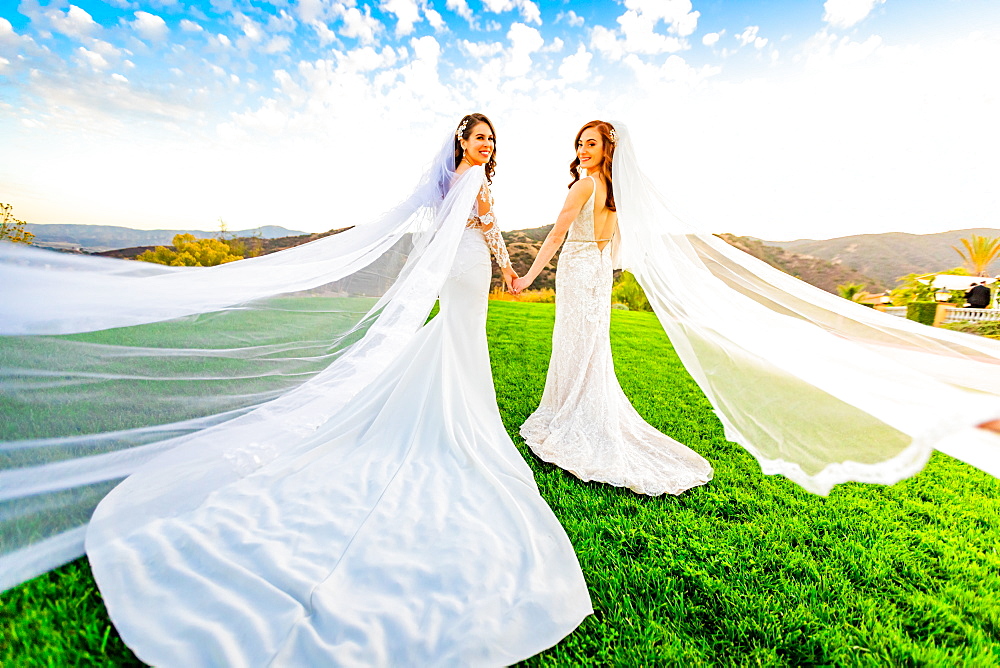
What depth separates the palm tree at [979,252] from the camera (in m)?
14.2

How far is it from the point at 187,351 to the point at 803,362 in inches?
139

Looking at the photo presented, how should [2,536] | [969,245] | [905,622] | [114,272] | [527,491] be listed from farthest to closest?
1. [969,245]
2. [527,491]
3. [114,272]
4. [905,622]
5. [2,536]

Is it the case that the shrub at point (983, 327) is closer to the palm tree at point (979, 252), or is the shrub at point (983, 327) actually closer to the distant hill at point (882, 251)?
the distant hill at point (882, 251)

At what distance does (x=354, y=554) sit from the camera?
2.07 m

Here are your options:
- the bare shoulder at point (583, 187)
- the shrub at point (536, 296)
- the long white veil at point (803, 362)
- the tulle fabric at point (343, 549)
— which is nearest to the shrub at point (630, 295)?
the shrub at point (536, 296)

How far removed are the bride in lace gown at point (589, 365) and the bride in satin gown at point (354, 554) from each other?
699 millimetres

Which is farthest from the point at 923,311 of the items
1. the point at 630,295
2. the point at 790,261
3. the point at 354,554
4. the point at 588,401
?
the point at 354,554

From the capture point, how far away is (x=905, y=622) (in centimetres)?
200

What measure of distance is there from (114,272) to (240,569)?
1.70 metres

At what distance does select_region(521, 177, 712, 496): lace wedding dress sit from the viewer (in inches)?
132

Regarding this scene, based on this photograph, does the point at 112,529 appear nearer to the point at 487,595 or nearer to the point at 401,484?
the point at 401,484

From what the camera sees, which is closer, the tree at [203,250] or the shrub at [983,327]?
the shrub at [983,327]

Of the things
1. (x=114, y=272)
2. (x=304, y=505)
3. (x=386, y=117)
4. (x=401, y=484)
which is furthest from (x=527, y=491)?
(x=386, y=117)

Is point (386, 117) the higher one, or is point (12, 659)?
point (386, 117)
